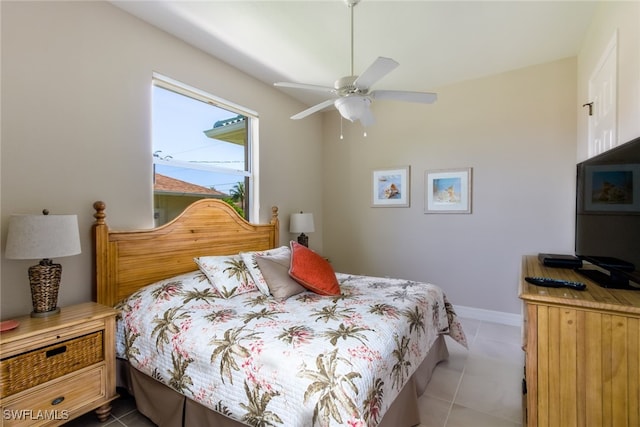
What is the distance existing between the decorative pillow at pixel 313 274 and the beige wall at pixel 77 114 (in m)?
1.26

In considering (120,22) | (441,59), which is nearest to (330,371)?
(120,22)

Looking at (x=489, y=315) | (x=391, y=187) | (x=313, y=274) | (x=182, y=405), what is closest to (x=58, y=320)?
(x=182, y=405)

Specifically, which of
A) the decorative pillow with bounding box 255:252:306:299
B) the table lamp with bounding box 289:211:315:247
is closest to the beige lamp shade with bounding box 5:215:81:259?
the decorative pillow with bounding box 255:252:306:299

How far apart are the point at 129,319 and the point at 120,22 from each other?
2.17 m

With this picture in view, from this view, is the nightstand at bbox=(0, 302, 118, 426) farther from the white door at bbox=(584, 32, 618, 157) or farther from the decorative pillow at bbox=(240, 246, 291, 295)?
the white door at bbox=(584, 32, 618, 157)

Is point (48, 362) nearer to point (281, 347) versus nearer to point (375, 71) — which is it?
point (281, 347)

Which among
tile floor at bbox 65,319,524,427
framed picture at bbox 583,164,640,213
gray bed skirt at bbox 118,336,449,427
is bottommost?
tile floor at bbox 65,319,524,427

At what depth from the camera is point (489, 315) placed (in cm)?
342

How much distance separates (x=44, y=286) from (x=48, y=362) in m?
0.41

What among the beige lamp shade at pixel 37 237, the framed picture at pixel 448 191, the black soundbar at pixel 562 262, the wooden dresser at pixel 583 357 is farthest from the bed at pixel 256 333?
the framed picture at pixel 448 191

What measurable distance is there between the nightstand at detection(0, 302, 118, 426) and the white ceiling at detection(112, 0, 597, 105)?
2.23 meters

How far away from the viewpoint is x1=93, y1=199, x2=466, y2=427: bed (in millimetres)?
1294

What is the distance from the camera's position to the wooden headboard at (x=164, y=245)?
2.06 meters

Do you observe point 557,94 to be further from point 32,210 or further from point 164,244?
point 32,210
